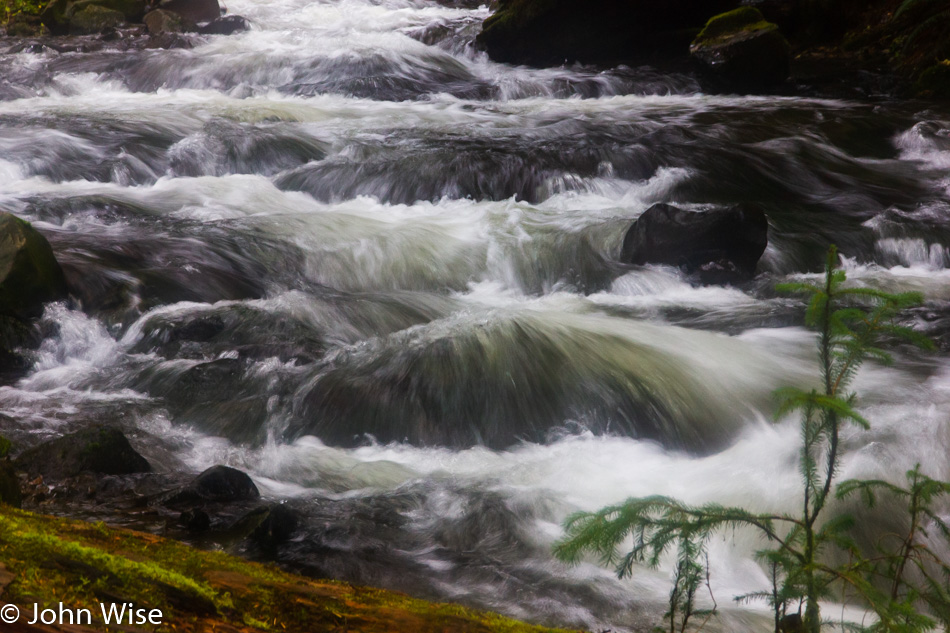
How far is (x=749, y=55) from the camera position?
46.6 ft

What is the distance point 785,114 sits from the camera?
12266mm

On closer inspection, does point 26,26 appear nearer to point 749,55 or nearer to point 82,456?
point 749,55

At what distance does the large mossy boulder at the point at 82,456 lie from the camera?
4.16 m

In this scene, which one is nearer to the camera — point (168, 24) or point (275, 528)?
point (275, 528)

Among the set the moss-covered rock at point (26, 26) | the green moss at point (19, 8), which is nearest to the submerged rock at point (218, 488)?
the moss-covered rock at point (26, 26)

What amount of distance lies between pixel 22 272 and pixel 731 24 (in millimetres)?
13734

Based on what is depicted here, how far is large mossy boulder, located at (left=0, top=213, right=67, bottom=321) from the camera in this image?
6027 mm

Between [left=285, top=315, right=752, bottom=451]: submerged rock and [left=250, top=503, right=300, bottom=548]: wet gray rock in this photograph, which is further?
[left=285, top=315, right=752, bottom=451]: submerged rock

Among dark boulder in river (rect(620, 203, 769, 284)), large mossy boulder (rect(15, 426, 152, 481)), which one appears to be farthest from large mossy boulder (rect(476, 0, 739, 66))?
large mossy boulder (rect(15, 426, 152, 481))

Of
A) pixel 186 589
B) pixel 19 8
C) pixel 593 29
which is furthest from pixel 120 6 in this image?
pixel 186 589

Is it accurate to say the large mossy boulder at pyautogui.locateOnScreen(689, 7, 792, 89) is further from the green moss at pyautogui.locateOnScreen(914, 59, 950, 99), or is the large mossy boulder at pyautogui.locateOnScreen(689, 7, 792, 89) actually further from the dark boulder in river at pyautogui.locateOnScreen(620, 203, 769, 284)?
the dark boulder in river at pyautogui.locateOnScreen(620, 203, 769, 284)

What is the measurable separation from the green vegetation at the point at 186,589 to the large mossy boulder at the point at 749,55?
13.9 m

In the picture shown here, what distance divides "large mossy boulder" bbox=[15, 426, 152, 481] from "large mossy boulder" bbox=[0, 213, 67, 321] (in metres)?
2.24

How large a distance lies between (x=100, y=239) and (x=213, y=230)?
111cm
